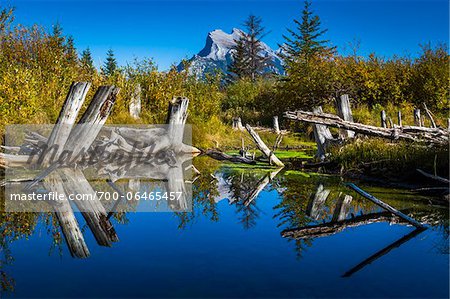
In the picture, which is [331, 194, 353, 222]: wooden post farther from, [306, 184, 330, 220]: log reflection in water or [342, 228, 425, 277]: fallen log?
[342, 228, 425, 277]: fallen log

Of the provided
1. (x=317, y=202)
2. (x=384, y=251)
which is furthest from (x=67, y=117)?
(x=384, y=251)

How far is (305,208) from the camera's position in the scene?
20.1 ft

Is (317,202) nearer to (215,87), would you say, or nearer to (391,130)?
(391,130)

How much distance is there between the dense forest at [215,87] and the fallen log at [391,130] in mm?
6848

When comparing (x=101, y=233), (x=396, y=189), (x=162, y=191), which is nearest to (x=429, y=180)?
(x=396, y=189)

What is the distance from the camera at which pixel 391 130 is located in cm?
833

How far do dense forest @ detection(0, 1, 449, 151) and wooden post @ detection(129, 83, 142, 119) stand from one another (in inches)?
7.1

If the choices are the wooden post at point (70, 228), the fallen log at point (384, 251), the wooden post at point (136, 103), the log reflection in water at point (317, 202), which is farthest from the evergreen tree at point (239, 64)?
the fallen log at point (384, 251)

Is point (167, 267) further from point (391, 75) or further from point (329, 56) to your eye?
point (329, 56)

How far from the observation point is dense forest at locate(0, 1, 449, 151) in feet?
41.8

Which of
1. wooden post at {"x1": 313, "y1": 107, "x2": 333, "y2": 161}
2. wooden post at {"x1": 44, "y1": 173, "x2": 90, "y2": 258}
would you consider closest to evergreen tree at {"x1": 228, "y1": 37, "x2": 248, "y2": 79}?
wooden post at {"x1": 313, "y1": 107, "x2": 333, "y2": 161}

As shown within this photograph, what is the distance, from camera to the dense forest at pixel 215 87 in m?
12.7

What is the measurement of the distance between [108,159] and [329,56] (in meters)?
16.6

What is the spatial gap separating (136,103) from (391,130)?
9.07 metres
